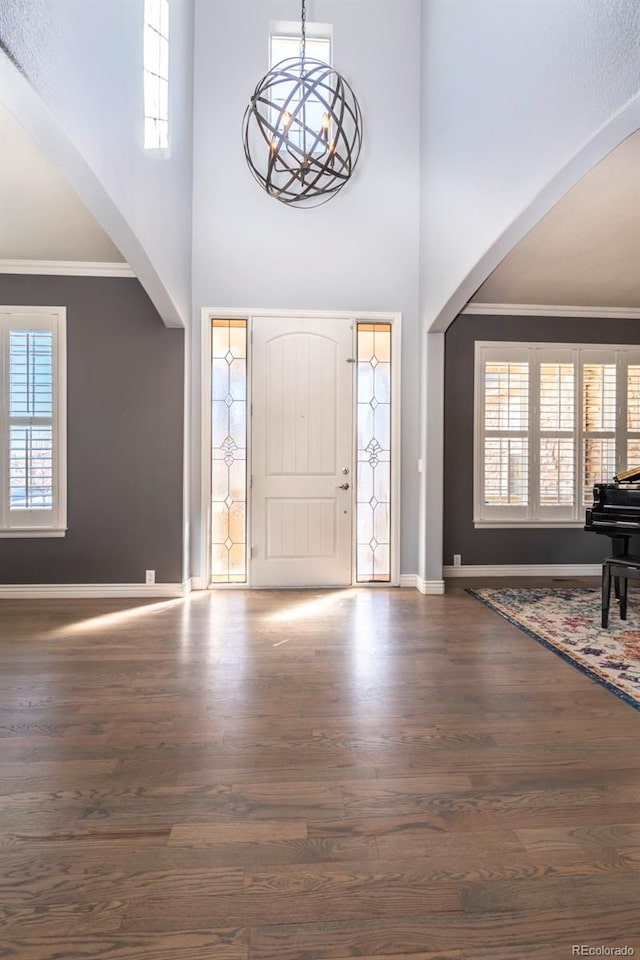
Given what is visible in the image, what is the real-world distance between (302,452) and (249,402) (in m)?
0.69

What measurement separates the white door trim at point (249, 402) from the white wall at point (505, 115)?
1.58 ft

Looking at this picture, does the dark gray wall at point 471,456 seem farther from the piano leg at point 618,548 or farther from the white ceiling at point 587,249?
the piano leg at point 618,548

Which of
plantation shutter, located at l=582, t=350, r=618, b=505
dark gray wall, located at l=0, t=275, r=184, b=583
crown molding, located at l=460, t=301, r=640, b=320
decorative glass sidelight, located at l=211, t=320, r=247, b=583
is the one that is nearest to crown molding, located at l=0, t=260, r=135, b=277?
dark gray wall, located at l=0, t=275, r=184, b=583

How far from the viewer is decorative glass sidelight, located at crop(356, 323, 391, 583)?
523 centimetres

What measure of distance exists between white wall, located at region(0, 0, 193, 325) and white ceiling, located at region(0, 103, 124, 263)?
1.80 feet

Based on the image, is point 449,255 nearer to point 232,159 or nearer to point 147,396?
point 232,159

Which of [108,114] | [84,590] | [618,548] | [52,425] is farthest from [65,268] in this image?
[618,548]

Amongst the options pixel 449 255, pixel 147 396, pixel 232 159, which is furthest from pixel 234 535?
pixel 232 159

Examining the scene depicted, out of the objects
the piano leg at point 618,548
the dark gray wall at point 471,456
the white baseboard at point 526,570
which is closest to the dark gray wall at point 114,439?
the dark gray wall at point 471,456

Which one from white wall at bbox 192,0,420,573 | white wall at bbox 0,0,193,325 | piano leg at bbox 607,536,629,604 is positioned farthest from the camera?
white wall at bbox 192,0,420,573

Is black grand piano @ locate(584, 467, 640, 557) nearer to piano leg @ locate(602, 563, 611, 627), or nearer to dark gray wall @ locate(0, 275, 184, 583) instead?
piano leg @ locate(602, 563, 611, 627)

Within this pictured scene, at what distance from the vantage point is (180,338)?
4895mm

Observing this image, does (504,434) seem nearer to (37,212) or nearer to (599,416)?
(599,416)

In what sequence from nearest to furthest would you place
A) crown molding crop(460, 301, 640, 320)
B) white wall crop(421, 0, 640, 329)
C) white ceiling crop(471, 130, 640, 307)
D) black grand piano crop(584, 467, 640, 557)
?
white wall crop(421, 0, 640, 329) → white ceiling crop(471, 130, 640, 307) → black grand piano crop(584, 467, 640, 557) → crown molding crop(460, 301, 640, 320)
